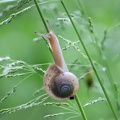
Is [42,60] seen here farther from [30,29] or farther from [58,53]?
[58,53]

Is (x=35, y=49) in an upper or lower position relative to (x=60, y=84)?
upper

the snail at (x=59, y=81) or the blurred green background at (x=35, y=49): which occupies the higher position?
the blurred green background at (x=35, y=49)

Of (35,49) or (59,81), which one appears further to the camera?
(35,49)

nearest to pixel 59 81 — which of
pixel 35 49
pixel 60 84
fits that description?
pixel 60 84

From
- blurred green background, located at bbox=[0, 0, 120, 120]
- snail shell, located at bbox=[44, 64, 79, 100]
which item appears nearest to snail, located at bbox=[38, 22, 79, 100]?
snail shell, located at bbox=[44, 64, 79, 100]

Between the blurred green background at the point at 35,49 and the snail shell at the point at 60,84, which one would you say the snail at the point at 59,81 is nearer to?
the snail shell at the point at 60,84

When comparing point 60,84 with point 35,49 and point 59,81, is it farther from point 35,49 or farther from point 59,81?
point 35,49

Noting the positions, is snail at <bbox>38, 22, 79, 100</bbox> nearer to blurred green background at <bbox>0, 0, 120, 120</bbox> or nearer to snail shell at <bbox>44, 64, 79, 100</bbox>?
snail shell at <bbox>44, 64, 79, 100</bbox>

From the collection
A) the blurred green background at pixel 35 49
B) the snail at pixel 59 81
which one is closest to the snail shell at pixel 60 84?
the snail at pixel 59 81
